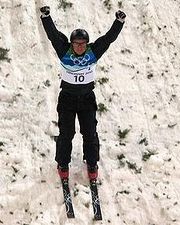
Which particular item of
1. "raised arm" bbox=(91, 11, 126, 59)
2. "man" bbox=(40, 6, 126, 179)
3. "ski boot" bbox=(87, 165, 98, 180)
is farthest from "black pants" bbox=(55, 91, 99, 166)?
"raised arm" bbox=(91, 11, 126, 59)

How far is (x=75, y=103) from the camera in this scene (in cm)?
755

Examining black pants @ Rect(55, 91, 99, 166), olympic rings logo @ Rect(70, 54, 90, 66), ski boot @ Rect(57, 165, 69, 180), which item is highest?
olympic rings logo @ Rect(70, 54, 90, 66)

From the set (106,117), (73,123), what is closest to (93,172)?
(73,123)

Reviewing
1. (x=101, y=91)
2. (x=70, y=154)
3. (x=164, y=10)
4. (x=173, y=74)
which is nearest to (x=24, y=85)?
(x=101, y=91)

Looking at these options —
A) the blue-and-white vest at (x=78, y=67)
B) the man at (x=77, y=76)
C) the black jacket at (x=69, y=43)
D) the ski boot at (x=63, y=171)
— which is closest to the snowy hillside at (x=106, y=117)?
the ski boot at (x=63, y=171)

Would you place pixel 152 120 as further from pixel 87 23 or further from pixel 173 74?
pixel 87 23

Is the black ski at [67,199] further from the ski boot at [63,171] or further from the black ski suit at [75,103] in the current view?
the black ski suit at [75,103]

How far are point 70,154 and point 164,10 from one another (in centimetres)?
504

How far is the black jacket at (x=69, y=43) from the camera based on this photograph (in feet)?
24.0

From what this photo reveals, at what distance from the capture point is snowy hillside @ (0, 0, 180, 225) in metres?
8.01

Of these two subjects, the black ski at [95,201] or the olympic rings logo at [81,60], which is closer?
the olympic rings logo at [81,60]

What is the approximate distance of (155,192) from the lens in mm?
8344

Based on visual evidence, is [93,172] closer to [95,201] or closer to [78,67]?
[95,201]

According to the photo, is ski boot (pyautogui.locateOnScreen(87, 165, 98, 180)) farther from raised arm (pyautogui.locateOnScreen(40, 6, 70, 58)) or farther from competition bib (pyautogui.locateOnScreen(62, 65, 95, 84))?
raised arm (pyautogui.locateOnScreen(40, 6, 70, 58))
